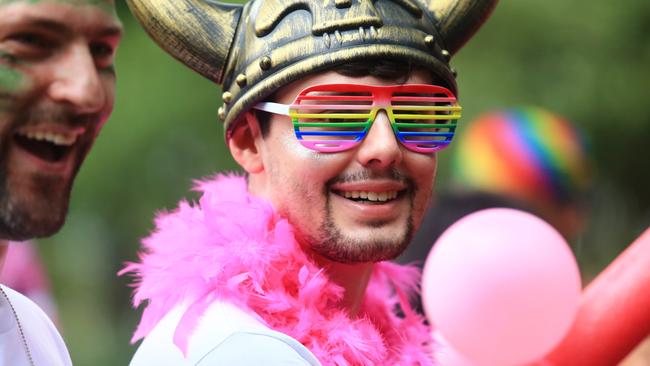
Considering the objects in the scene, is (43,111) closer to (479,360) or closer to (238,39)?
(238,39)

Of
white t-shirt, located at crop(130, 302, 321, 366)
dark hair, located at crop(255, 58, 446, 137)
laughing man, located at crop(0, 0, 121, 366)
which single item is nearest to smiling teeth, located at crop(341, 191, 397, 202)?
dark hair, located at crop(255, 58, 446, 137)

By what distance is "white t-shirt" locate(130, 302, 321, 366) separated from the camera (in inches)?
106

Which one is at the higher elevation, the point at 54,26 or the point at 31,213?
the point at 54,26

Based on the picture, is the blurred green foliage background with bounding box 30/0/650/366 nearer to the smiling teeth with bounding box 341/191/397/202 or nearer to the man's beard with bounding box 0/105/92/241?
the smiling teeth with bounding box 341/191/397/202

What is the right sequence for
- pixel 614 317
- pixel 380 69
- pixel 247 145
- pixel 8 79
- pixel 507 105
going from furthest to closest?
pixel 507 105 → pixel 247 145 → pixel 614 317 → pixel 380 69 → pixel 8 79

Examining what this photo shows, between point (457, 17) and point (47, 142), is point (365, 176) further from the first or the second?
point (47, 142)

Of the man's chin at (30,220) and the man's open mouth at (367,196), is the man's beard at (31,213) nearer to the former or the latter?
the man's chin at (30,220)

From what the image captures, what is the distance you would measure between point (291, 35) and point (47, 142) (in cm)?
76

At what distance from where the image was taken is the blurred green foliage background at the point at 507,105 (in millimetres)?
8250

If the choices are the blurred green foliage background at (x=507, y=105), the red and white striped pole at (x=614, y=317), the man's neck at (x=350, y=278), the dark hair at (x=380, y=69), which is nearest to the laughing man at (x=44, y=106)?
the dark hair at (x=380, y=69)

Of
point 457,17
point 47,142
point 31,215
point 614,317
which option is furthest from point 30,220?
point 614,317

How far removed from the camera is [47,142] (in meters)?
2.77

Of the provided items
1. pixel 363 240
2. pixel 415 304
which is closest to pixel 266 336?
pixel 363 240

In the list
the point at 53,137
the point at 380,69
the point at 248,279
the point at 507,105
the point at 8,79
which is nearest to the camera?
the point at 8,79
